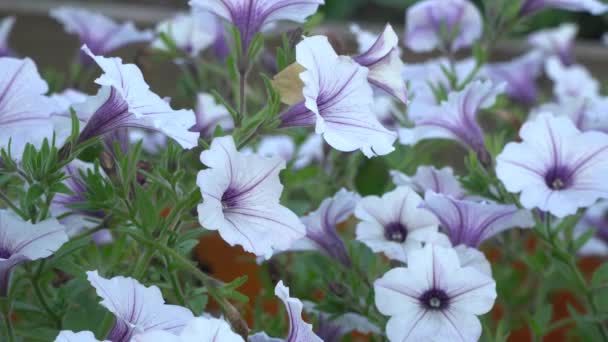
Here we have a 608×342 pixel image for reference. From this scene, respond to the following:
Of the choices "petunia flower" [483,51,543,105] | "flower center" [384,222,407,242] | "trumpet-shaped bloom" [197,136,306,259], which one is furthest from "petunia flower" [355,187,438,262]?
"petunia flower" [483,51,543,105]

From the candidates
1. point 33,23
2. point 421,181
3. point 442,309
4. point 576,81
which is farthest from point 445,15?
point 33,23

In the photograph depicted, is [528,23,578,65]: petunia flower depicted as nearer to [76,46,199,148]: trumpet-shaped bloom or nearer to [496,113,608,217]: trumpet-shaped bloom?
[496,113,608,217]: trumpet-shaped bloom

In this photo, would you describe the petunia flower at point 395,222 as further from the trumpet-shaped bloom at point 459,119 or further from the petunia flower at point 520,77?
the petunia flower at point 520,77

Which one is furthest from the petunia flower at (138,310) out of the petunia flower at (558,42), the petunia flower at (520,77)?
the petunia flower at (558,42)

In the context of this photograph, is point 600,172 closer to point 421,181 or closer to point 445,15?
point 421,181

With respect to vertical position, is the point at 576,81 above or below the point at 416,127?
below

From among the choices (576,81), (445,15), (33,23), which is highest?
(445,15)
